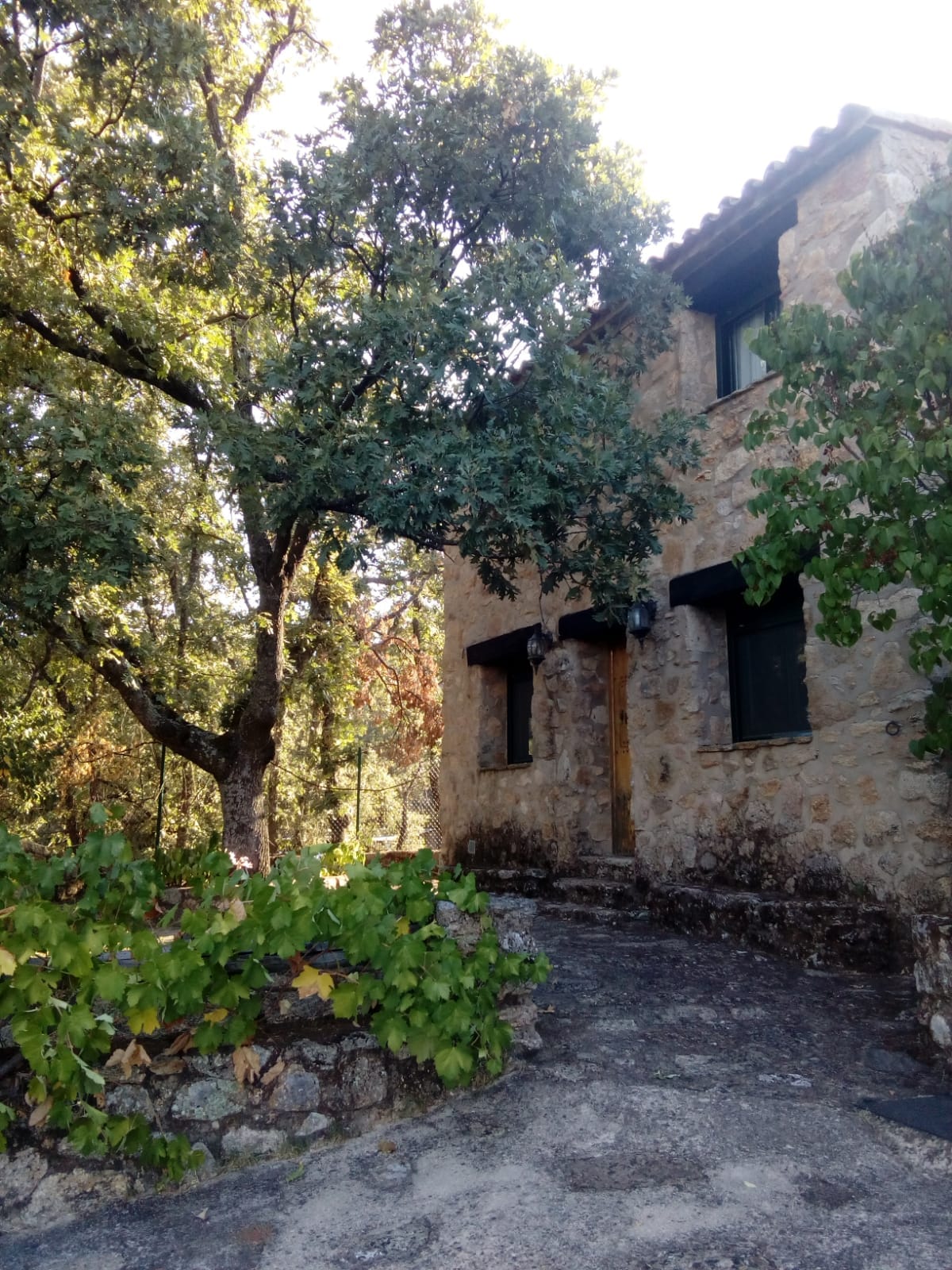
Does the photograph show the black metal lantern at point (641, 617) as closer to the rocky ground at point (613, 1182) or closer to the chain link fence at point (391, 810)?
the rocky ground at point (613, 1182)

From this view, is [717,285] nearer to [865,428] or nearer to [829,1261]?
[865,428]

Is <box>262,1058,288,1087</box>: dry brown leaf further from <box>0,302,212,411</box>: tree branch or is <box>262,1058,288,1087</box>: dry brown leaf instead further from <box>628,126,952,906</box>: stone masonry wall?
<box>0,302,212,411</box>: tree branch

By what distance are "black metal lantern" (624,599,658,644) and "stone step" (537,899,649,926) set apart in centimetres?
199

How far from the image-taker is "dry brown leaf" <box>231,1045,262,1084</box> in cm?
315

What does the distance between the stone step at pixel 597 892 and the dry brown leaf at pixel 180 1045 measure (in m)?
4.33

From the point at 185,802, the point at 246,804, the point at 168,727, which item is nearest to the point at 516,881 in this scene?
the point at 246,804

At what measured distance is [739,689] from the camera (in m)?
6.65

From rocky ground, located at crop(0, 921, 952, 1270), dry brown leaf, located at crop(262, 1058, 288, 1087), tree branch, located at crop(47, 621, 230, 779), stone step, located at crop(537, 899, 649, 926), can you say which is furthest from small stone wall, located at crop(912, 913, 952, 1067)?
tree branch, located at crop(47, 621, 230, 779)

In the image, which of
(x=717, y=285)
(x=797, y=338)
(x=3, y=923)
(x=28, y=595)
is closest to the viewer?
(x=3, y=923)

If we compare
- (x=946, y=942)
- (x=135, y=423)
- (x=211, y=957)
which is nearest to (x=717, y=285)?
(x=135, y=423)

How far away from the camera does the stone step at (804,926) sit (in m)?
5.07

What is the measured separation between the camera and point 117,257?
23.1 ft

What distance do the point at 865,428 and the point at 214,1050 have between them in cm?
318

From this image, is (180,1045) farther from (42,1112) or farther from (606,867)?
(606,867)
